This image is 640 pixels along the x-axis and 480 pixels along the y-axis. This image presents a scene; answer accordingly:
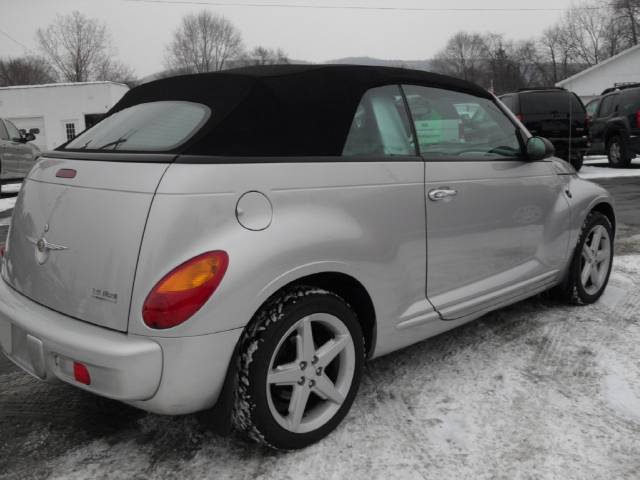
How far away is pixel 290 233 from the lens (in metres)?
2.22

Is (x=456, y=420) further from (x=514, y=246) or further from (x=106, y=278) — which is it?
(x=106, y=278)

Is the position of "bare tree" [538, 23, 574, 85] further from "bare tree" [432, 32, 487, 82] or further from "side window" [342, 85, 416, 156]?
"side window" [342, 85, 416, 156]

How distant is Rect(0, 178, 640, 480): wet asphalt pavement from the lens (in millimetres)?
2291

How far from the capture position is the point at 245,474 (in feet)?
7.43

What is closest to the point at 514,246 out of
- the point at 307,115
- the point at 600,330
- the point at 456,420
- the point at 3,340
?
the point at 600,330

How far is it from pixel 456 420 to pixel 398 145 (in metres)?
1.28

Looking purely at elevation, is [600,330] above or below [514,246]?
below

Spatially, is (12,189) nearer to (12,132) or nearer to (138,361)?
(12,132)

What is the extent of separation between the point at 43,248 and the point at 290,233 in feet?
3.20

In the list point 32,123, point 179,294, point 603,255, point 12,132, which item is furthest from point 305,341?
point 32,123

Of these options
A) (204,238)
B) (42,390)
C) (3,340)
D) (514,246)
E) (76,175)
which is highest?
(76,175)

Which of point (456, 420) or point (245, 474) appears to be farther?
point (456, 420)

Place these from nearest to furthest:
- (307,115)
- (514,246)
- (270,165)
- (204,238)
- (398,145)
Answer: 1. (204,238)
2. (270,165)
3. (307,115)
4. (398,145)
5. (514,246)

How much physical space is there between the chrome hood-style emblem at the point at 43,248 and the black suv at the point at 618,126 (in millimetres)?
13244
